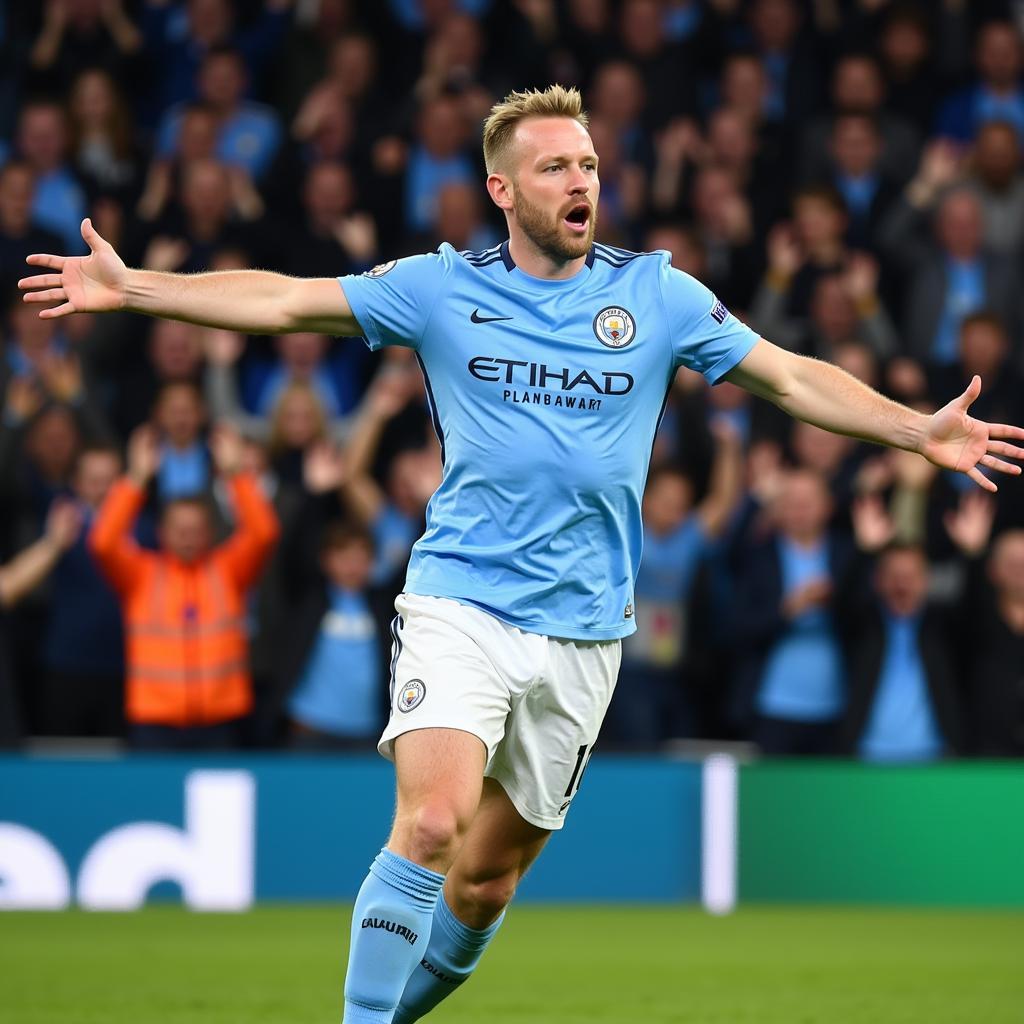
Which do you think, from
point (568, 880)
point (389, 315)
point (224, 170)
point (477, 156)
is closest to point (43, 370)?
point (224, 170)

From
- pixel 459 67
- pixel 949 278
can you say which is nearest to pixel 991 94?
pixel 949 278

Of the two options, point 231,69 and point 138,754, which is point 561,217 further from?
point 231,69

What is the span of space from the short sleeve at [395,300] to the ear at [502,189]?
269mm

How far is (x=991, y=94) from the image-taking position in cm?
1448

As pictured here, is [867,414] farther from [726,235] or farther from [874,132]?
[874,132]

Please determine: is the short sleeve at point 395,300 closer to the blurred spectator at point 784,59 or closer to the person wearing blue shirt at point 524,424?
the person wearing blue shirt at point 524,424

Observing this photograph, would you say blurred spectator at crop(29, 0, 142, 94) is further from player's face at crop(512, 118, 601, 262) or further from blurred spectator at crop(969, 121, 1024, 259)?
player's face at crop(512, 118, 601, 262)

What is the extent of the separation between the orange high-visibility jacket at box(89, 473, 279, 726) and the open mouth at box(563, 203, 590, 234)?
5.32 metres

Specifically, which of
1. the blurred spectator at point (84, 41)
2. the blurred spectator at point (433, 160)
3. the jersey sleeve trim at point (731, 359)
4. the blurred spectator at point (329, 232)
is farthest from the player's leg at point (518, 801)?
the blurred spectator at point (84, 41)

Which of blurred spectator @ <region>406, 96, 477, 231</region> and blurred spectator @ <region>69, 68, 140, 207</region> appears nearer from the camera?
blurred spectator @ <region>406, 96, 477, 231</region>

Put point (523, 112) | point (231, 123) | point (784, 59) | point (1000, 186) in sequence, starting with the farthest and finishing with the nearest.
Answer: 1. point (784, 59)
2. point (231, 123)
3. point (1000, 186)
4. point (523, 112)

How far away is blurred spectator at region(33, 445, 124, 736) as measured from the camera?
438 inches

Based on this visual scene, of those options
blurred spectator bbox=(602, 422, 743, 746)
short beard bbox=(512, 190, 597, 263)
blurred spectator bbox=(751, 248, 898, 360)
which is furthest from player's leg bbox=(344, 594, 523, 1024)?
blurred spectator bbox=(751, 248, 898, 360)

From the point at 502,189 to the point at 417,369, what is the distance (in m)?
6.59
